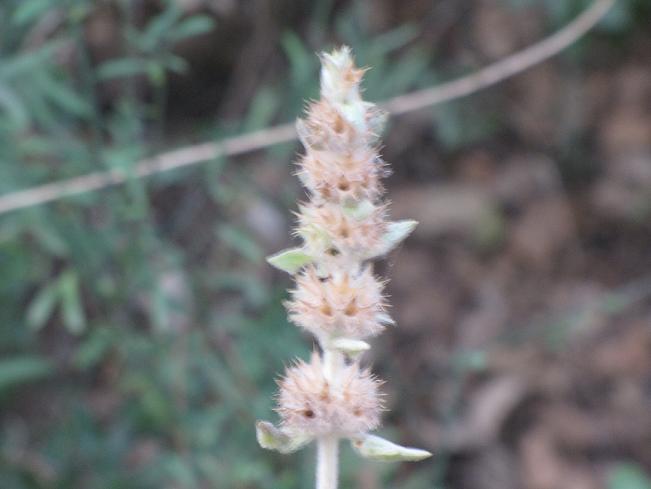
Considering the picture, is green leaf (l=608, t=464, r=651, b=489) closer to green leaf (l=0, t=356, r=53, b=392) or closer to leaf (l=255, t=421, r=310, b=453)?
green leaf (l=0, t=356, r=53, b=392)

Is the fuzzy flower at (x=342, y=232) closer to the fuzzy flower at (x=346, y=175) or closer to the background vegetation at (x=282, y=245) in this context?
the fuzzy flower at (x=346, y=175)

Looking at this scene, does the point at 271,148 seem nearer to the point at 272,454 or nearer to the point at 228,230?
the point at 228,230

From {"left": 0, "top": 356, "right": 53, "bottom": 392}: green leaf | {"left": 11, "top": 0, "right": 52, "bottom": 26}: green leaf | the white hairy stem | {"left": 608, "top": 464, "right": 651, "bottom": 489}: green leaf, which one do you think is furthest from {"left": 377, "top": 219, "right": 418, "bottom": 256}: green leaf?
{"left": 608, "top": 464, "right": 651, "bottom": 489}: green leaf

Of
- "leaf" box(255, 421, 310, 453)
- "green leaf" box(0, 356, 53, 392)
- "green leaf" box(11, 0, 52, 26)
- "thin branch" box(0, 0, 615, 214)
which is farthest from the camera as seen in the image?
"green leaf" box(0, 356, 53, 392)

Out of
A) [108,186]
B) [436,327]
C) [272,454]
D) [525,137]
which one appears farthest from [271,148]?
[525,137]

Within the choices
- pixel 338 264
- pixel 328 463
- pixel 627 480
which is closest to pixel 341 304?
pixel 338 264
